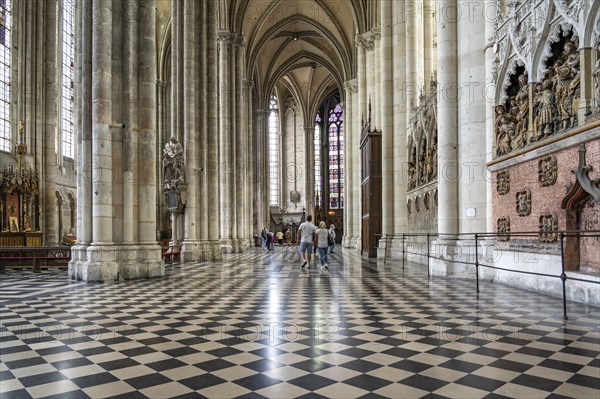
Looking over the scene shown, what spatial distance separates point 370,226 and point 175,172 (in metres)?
9.18

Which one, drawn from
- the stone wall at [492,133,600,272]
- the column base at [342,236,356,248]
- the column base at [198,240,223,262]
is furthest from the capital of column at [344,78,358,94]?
the stone wall at [492,133,600,272]

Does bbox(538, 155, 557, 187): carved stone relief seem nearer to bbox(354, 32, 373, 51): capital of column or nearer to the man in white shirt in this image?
the man in white shirt

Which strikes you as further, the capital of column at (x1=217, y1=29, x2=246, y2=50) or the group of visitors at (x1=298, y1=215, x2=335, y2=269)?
the capital of column at (x1=217, y1=29, x2=246, y2=50)

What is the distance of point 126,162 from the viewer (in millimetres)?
13172

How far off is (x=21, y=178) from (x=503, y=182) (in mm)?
22839

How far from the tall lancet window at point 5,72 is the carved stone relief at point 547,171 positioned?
2531 centimetres

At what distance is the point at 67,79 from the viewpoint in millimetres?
30250

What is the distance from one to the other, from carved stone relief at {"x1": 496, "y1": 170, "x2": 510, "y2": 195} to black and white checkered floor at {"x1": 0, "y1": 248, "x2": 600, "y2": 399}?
7.55ft

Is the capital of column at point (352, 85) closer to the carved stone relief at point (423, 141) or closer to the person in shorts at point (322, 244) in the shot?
the carved stone relief at point (423, 141)

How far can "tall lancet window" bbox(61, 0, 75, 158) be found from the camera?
2939 cm

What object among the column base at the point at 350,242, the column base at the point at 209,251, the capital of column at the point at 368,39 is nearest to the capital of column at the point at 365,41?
the capital of column at the point at 368,39

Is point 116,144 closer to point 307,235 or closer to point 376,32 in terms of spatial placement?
point 307,235

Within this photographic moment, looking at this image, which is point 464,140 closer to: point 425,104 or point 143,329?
point 425,104

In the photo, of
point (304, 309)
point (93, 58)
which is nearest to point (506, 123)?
point (304, 309)
